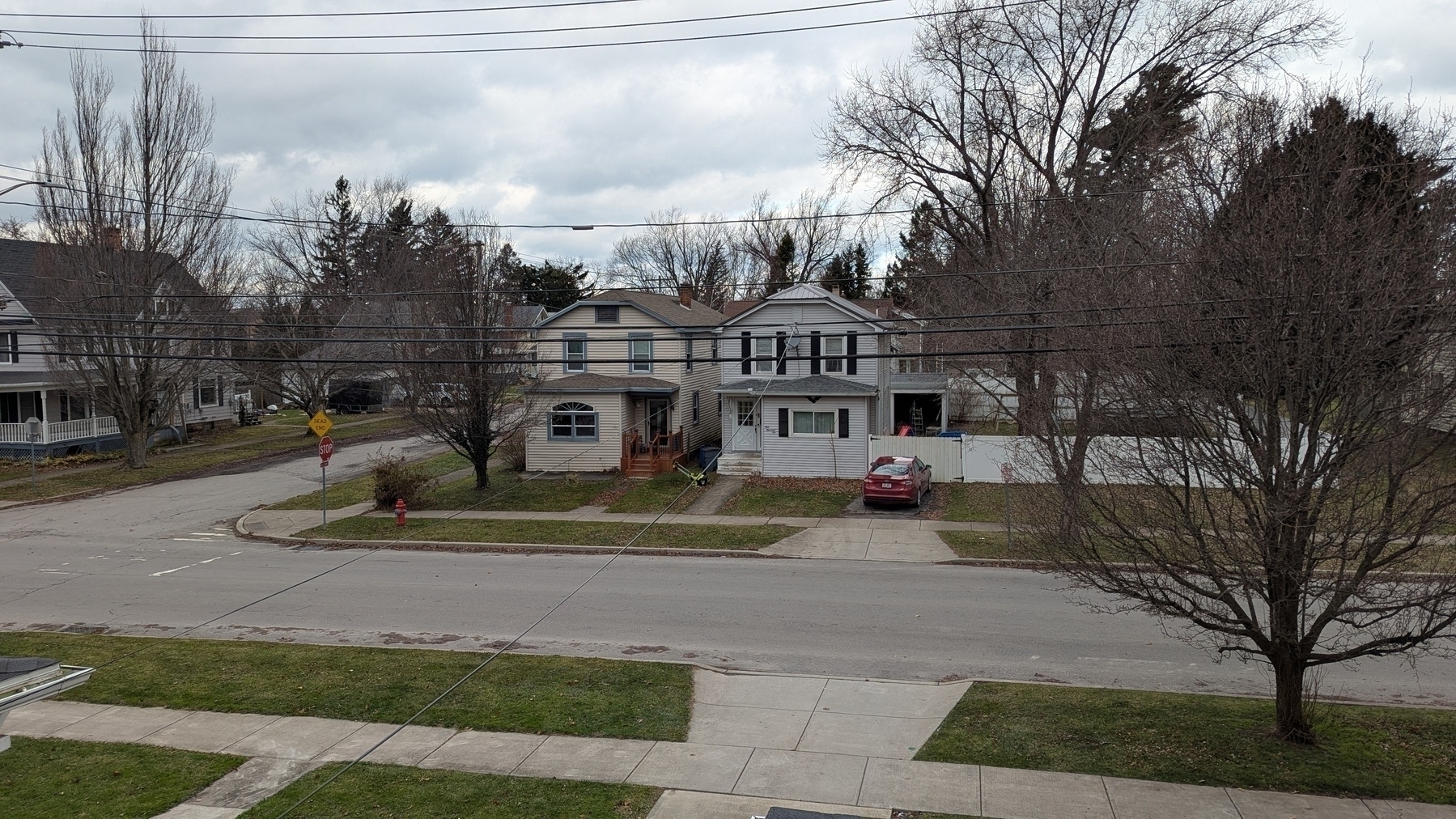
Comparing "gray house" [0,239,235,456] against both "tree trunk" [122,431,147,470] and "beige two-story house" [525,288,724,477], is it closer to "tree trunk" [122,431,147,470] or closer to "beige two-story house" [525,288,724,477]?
"tree trunk" [122,431,147,470]

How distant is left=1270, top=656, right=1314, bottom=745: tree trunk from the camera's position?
9.02 m

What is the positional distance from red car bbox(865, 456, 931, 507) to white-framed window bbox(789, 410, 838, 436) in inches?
184

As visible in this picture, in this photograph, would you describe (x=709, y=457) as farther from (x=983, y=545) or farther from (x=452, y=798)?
(x=452, y=798)

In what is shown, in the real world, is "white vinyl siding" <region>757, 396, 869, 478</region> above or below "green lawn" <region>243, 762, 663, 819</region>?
above

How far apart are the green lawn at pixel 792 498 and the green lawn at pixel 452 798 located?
632 inches

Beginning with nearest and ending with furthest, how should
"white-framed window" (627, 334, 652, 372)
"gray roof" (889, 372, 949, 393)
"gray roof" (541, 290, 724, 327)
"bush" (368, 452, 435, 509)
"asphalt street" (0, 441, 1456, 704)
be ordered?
"asphalt street" (0, 441, 1456, 704) < "bush" (368, 452, 435, 509) < "gray roof" (541, 290, 724, 327) < "white-framed window" (627, 334, 652, 372) < "gray roof" (889, 372, 949, 393)

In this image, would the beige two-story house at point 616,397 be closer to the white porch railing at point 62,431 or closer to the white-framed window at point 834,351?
the white-framed window at point 834,351

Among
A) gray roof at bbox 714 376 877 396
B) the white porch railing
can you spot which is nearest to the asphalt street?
gray roof at bbox 714 376 877 396

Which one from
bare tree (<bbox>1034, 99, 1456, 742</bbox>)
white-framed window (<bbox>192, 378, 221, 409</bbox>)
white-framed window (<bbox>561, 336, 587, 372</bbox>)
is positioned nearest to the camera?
bare tree (<bbox>1034, 99, 1456, 742</bbox>)

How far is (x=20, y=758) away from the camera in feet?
31.2

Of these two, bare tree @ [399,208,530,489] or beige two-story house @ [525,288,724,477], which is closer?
bare tree @ [399,208,530,489]

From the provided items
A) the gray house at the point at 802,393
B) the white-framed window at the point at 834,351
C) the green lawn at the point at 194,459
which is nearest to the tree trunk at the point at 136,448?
the green lawn at the point at 194,459

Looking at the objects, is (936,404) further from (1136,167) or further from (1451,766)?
(1451,766)

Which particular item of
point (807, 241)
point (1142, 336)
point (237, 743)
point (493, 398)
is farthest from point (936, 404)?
point (237, 743)
